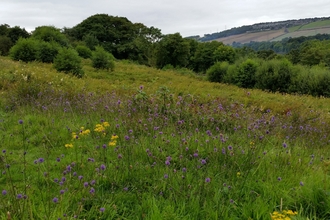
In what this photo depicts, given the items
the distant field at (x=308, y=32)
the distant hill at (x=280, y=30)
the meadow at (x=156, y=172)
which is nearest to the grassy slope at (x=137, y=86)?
the meadow at (x=156, y=172)

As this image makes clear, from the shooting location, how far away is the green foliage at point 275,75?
2271 centimetres

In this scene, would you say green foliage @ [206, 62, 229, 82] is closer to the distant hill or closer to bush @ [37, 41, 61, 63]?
bush @ [37, 41, 61, 63]

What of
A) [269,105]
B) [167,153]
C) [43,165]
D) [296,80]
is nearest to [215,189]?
[167,153]

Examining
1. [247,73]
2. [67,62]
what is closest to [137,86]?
[67,62]

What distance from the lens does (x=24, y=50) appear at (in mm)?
18844

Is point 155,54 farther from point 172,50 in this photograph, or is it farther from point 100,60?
point 100,60

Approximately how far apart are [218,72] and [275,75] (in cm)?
831

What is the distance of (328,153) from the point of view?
4.28 metres

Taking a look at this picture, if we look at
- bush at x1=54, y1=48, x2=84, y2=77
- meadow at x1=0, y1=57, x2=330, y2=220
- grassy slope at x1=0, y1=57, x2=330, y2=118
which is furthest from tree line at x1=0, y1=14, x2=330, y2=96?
meadow at x1=0, y1=57, x2=330, y2=220

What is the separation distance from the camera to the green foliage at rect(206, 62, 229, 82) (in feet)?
97.1

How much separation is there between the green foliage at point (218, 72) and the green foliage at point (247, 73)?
367cm

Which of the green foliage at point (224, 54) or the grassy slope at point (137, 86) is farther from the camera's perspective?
the green foliage at point (224, 54)

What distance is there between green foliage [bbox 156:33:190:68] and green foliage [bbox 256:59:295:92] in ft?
72.2

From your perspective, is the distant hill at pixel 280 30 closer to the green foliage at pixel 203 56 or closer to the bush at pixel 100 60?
the green foliage at pixel 203 56
